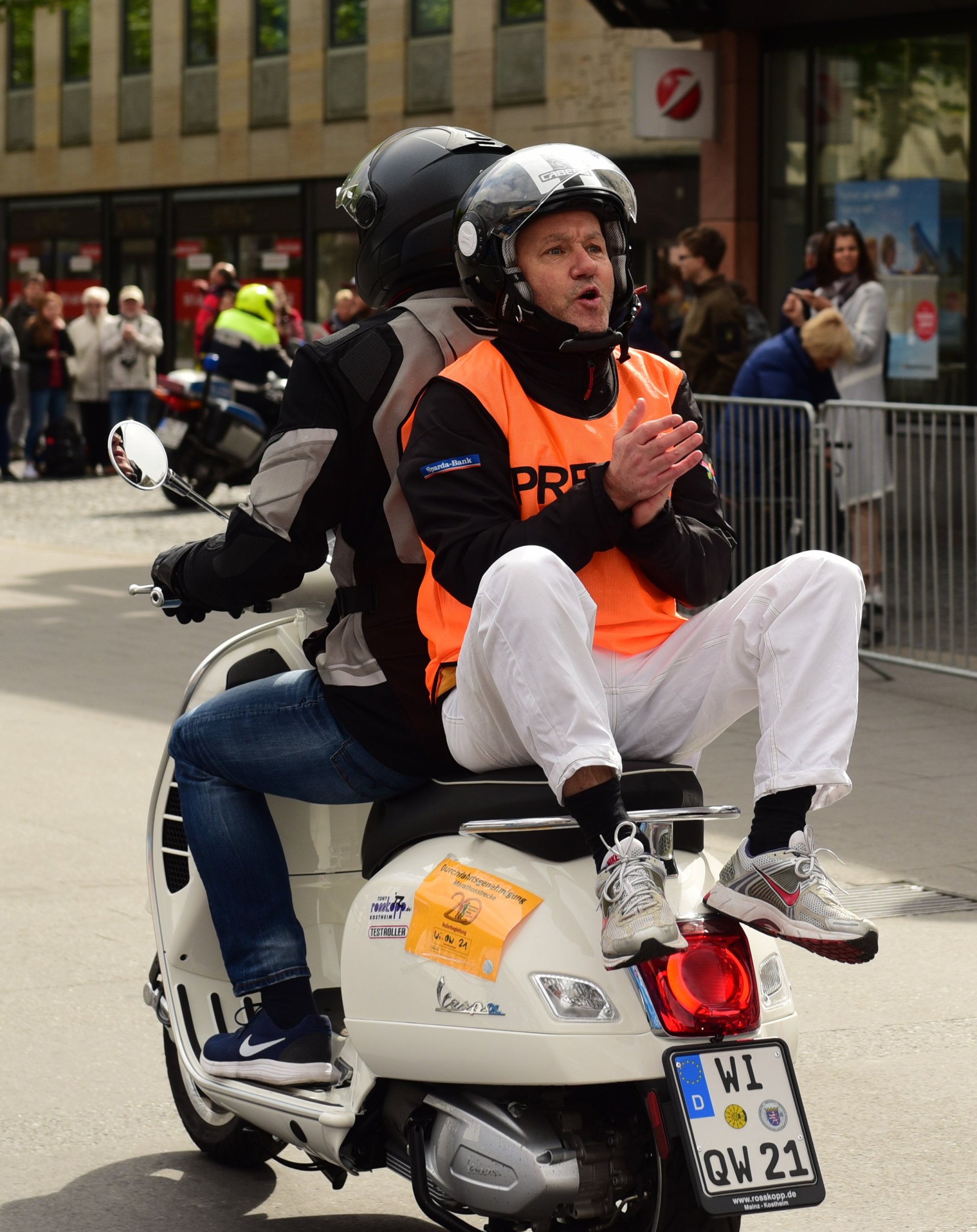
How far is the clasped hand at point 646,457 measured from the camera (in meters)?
3.05

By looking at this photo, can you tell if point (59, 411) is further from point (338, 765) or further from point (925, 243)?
point (338, 765)

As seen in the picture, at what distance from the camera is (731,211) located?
16875 millimetres

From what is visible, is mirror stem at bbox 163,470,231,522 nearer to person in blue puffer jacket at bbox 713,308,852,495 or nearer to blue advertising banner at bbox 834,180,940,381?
person in blue puffer jacket at bbox 713,308,852,495

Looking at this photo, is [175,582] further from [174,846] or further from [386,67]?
[386,67]

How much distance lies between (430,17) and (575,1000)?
26533 millimetres

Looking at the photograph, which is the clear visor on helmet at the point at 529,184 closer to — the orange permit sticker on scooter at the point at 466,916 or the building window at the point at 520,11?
the orange permit sticker on scooter at the point at 466,916

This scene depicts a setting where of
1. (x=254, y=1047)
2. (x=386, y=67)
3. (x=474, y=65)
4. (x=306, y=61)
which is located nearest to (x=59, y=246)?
(x=306, y=61)

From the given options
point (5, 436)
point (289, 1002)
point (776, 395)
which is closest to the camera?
point (289, 1002)

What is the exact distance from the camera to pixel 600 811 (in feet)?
9.36

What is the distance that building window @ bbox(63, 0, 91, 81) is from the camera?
3450 centimetres

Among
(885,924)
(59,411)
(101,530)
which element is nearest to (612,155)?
(59,411)

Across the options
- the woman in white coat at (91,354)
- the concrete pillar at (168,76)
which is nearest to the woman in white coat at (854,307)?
the woman in white coat at (91,354)

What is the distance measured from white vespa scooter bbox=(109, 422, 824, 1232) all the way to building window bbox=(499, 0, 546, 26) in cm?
2404

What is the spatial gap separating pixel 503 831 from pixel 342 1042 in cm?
74
